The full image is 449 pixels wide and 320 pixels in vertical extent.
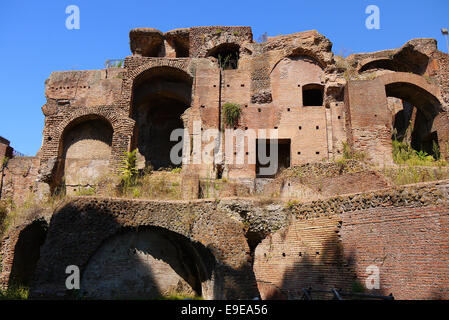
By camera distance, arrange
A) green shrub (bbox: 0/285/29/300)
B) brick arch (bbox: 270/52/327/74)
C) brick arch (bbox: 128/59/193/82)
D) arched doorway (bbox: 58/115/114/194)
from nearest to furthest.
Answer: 1. green shrub (bbox: 0/285/29/300)
2. arched doorway (bbox: 58/115/114/194)
3. brick arch (bbox: 270/52/327/74)
4. brick arch (bbox: 128/59/193/82)

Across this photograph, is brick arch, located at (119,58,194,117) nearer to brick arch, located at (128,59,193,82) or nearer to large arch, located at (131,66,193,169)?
brick arch, located at (128,59,193,82)

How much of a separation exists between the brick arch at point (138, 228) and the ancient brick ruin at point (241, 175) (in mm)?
28

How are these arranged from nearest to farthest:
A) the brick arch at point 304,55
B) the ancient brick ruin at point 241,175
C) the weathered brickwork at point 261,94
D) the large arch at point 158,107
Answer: the ancient brick ruin at point 241,175, the weathered brickwork at point 261,94, the brick arch at point 304,55, the large arch at point 158,107

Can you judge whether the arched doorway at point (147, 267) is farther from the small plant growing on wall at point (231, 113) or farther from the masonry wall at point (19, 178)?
the masonry wall at point (19, 178)

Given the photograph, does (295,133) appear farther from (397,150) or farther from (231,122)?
(397,150)

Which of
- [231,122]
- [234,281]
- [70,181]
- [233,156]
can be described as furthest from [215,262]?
[70,181]

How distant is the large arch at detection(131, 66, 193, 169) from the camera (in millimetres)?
18016

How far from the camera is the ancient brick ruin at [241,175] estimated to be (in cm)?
824

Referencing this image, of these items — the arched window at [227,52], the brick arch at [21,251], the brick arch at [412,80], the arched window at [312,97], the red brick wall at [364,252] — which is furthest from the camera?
the arched window at [312,97]

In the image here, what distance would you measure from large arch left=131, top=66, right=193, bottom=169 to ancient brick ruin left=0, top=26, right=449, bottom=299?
82mm

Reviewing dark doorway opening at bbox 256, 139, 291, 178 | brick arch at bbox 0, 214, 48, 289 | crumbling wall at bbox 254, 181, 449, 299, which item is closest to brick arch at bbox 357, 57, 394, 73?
dark doorway opening at bbox 256, 139, 291, 178

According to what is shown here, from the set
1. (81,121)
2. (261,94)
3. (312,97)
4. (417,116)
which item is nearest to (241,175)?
(261,94)

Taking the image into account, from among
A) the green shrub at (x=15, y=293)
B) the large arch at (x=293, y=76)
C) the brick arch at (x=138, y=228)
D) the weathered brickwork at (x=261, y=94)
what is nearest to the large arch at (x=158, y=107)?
the weathered brickwork at (x=261, y=94)

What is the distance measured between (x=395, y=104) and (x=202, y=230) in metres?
15.8
